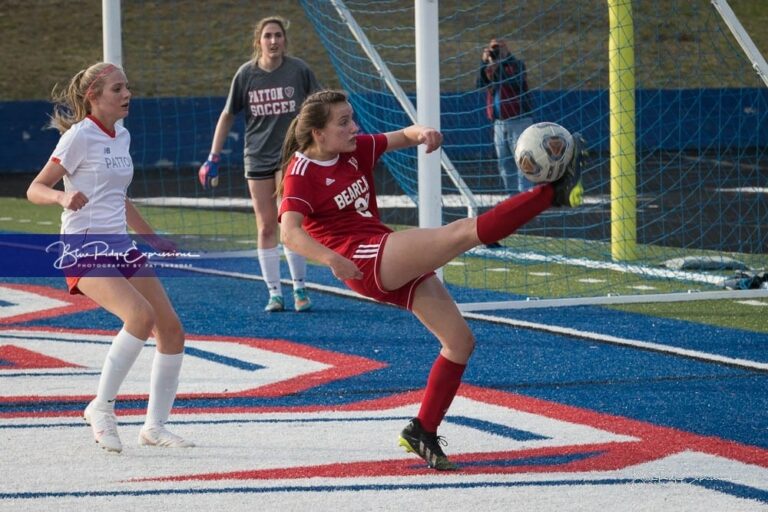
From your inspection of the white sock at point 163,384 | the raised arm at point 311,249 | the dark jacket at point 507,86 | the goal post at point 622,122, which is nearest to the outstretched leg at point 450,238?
the raised arm at point 311,249

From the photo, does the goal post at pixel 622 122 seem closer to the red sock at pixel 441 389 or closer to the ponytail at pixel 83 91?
the ponytail at pixel 83 91

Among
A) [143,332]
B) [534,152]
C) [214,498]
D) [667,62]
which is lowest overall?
[214,498]

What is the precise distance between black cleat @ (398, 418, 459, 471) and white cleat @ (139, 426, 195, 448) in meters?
1.03

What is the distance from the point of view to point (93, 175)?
238 inches

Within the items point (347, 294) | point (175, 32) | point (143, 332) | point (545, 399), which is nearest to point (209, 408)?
point (143, 332)

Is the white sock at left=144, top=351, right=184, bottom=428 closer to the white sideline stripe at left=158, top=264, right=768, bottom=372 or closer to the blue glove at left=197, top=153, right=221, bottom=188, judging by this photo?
the white sideline stripe at left=158, top=264, right=768, bottom=372

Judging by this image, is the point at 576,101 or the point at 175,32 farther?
the point at 175,32

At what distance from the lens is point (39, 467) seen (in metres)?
5.59

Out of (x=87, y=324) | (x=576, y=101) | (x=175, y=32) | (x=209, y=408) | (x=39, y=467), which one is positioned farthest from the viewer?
(x=175, y=32)

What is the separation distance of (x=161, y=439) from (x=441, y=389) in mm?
1310

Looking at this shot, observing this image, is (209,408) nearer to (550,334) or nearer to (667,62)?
(550,334)

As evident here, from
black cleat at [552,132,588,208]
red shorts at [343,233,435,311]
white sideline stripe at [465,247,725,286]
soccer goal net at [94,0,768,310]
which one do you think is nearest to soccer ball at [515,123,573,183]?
black cleat at [552,132,588,208]

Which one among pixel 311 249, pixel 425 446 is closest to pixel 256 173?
pixel 311 249

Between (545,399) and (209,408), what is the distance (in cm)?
175
